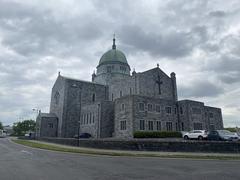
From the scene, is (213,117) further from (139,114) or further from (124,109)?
(124,109)

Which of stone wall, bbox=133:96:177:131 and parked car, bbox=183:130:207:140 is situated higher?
stone wall, bbox=133:96:177:131

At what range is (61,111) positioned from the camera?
167 ft

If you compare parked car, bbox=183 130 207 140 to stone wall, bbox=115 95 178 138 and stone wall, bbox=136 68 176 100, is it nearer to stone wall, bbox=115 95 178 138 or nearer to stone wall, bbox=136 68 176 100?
stone wall, bbox=115 95 178 138

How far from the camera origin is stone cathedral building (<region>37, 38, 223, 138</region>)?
37.8 m

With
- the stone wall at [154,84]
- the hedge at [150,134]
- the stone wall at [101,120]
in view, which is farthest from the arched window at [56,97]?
the hedge at [150,134]

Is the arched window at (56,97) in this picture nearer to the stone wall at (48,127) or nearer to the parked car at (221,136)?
the stone wall at (48,127)

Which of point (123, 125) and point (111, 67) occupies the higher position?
point (111, 67)

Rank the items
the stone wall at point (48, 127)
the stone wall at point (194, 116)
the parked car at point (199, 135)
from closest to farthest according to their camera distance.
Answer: the parked car at point (199, 135) → the stone wall at point (194, 116) → the stone wall at point (48, 127)

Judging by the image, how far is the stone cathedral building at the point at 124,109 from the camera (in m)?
37.8

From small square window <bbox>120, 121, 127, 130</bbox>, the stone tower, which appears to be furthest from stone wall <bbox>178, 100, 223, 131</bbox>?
the stone tower

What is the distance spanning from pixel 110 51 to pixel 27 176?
192 feet

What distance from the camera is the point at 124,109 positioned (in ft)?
126

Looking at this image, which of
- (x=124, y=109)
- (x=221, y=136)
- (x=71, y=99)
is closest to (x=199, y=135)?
(x=221, y=136)

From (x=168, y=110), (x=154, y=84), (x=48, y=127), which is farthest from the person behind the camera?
(x=48, y=127)
